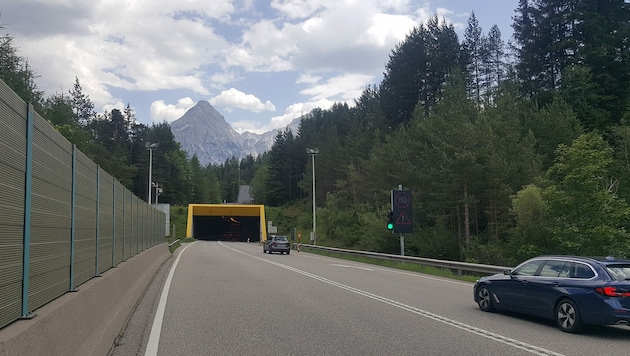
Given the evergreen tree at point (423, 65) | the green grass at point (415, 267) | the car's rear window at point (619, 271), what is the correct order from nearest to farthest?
1. the car's rear window at point (619, 271)
2. the green grass at point (415, 267)
3. the evergreen tree at point (423, 65)

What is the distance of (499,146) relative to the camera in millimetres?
36688

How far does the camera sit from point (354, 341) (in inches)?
326

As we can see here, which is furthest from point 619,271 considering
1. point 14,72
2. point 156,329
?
point 14,72

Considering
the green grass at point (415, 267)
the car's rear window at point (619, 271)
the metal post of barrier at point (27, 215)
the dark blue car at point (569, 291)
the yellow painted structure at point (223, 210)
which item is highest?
the yellow painted structure at point (223, 210)

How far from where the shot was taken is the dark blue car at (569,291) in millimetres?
8844

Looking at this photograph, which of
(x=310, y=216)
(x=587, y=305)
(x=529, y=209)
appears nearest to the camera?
(x=587, y=305)

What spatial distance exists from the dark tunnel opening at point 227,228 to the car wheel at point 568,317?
85.2 m

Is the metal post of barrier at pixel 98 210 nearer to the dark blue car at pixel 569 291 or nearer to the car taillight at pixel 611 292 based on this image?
the dark blue car at pixel 569 291

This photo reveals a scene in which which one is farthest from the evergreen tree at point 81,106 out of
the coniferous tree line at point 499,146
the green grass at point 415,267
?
the green grass at point 415,267

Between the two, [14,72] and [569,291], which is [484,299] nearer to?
[569,291]

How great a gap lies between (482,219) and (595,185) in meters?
13.7

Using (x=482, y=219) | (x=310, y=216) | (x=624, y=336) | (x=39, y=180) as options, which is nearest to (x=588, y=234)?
(x=482, y=219)

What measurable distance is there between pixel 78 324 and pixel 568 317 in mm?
8327

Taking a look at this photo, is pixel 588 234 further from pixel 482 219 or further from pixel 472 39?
pixel 472 39
